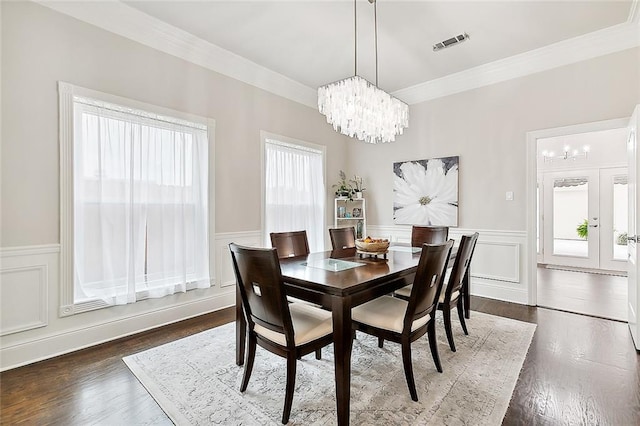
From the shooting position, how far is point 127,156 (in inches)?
114

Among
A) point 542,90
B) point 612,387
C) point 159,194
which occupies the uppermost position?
point 542,90

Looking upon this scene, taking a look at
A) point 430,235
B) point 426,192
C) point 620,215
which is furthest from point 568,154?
point 430,235

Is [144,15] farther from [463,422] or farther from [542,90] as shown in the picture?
[542,90]

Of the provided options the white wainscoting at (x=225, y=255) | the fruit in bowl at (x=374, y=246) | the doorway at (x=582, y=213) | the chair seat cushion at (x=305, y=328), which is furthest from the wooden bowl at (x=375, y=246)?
the doorway at (x=582, y=213)

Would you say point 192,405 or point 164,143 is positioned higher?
point 164,143

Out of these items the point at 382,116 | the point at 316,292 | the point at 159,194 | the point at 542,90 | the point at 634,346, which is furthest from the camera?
the point at 542,90

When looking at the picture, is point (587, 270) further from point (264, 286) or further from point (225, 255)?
point (264, 286)

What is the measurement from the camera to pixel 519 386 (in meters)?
2.05

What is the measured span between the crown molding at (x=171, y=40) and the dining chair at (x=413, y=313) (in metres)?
3.12

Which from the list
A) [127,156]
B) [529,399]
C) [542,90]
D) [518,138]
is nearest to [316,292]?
A: [529,399]

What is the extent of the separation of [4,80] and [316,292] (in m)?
2.73

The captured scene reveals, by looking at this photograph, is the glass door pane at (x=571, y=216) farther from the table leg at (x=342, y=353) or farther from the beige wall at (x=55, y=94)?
the table leg at (x=342, y=353)

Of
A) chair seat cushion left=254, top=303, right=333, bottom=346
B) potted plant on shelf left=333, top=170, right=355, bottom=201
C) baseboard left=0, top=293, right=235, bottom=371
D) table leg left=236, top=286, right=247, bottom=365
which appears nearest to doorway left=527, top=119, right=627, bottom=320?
potted plant on shelf left=333, top=170, right=355, bottom=201

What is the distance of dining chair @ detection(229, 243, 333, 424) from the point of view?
1.67 m
